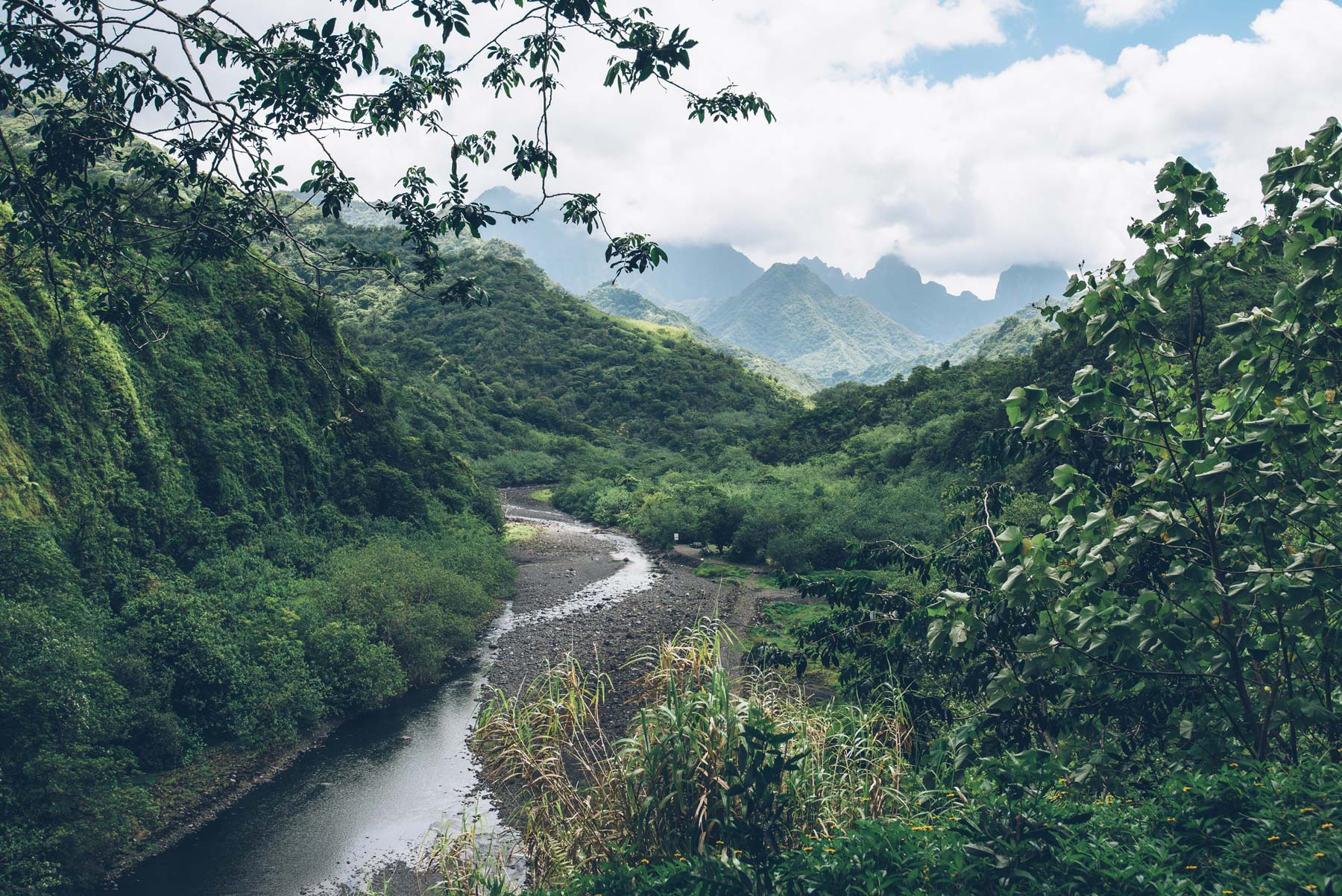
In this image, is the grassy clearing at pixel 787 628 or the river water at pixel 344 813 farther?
the grassy clearing at pixel 787 628

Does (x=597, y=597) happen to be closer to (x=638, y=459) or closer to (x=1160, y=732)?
(x=1160, y=732)

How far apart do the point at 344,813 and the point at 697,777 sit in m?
8.84

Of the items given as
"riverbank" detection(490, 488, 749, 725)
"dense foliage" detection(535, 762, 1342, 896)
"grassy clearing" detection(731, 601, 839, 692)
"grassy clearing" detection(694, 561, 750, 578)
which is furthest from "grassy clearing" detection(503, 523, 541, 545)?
"dense foliage" detection(535, 762, 1342, 896)

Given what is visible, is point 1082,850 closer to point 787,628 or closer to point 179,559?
point 787,628

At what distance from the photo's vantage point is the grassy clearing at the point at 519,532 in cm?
3262

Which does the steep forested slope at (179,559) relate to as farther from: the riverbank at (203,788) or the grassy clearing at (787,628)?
the grassy clearing at (787,628)

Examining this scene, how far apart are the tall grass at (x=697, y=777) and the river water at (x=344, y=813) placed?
4.43 m

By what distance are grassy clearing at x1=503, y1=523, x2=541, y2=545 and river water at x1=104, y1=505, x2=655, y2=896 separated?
614 inches

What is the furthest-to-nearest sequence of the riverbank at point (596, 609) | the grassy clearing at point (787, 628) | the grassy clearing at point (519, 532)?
the grassy clearing at point (519, 532) → the riverbank at point (596, 609) → the grassy clearing at point (787, 628)

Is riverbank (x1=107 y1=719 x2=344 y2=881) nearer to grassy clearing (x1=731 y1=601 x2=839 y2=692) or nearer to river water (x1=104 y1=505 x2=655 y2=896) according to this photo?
river water (x1=104 y1=505 x2=655 y2=896)

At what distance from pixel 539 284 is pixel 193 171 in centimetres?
8737

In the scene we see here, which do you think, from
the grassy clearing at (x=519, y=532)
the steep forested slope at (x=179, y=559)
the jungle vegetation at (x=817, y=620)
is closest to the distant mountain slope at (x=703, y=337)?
the grassy clearing at (x=519, y=532)

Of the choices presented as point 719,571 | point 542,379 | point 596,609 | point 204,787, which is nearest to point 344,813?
point 204,787

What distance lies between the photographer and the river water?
1035 cm
